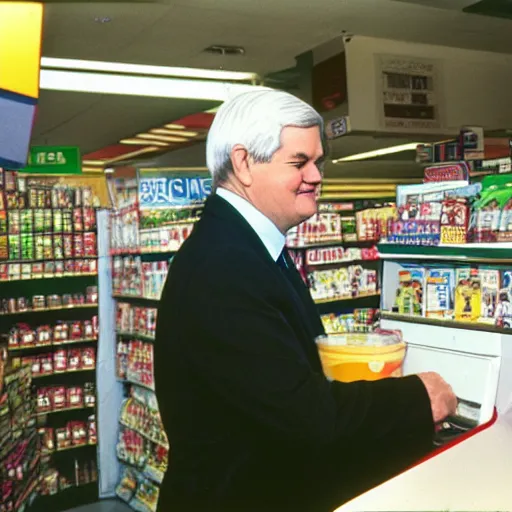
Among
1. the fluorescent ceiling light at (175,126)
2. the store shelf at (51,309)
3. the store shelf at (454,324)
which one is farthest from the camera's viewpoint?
the fluorescent ceiling light at (175,126)

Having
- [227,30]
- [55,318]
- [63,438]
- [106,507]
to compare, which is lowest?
[106,507]

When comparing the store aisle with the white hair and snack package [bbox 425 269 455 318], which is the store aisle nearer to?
snack package [bbox 425 269 455 318]

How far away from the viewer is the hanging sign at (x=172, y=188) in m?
4.72

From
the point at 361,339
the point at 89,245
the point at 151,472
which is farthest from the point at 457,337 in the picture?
the point at 89,245

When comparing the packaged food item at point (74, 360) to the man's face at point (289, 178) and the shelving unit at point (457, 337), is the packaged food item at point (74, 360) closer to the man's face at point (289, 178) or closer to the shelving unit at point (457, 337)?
the shelving unit at point (457, 337)

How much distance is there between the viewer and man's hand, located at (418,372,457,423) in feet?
4.58

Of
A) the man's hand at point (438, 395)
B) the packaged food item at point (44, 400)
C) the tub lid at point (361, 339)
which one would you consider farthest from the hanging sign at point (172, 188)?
the man's hand at point (438, 395)

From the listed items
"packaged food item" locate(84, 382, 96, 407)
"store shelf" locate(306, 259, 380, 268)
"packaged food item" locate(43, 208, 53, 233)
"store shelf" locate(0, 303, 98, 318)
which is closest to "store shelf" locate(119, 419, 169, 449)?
"packaged food item" locate(84, 382, 96, 407)

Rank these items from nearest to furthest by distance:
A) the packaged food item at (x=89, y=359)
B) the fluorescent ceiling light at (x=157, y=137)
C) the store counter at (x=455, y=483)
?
the store counter at (x=455, y=483) → the packaged food item at (x=89, y=359) → the fluorescent ceiling light at (x=157, y=137)

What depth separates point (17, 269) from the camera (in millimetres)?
5246

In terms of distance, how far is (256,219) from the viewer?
147cm

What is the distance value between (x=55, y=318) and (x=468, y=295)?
3972mm

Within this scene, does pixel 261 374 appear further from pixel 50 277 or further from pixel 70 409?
pixel 70 409

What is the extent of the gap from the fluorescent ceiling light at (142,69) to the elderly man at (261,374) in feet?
11.5
